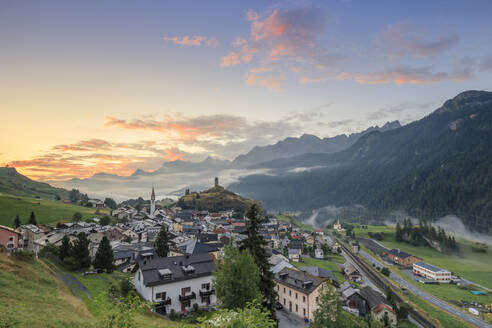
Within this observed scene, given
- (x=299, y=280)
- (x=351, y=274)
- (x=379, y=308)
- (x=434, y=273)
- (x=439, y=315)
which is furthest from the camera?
(x=434, y=273)

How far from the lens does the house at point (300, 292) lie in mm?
58500

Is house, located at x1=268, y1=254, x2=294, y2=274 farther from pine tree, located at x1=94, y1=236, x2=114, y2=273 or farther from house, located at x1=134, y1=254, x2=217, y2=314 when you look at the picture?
pine tree, located at x1=94, y1=236, x2=114, y2=273

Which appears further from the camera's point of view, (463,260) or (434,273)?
(463,260)

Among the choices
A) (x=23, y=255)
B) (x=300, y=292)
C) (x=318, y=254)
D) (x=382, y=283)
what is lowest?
(x=382, y=283)

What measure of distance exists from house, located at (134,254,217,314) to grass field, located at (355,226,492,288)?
125 metres

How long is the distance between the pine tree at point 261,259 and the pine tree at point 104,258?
35547 mm

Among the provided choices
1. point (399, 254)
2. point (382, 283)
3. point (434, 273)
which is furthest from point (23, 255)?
point (399, 254)

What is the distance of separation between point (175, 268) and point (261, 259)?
2112cm

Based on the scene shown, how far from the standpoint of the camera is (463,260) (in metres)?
158

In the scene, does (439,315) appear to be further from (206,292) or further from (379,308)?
(206,292)

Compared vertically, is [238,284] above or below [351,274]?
above

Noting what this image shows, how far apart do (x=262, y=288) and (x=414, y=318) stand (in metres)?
62.1

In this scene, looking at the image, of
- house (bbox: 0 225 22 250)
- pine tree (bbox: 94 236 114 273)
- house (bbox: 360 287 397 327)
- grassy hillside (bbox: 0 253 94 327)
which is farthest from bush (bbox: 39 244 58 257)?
house (bbox: 360 287 397 327)

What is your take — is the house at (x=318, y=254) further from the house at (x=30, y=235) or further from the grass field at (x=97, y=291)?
the house at (x=30, y=235)
